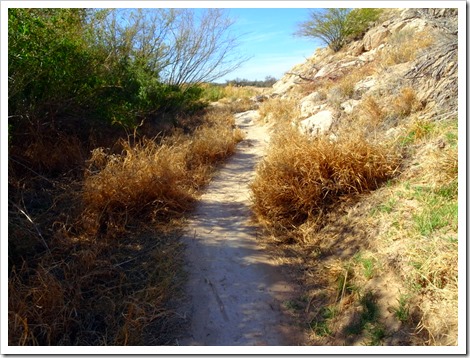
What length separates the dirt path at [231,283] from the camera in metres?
3.15

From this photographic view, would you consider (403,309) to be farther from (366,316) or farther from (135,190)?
(135,190)

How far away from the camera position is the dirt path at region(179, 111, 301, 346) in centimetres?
→ 315

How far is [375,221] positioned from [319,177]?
0.84m

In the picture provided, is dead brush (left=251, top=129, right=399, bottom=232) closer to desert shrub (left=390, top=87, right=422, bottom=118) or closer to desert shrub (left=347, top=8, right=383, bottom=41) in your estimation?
desert shrub (left=390, top=87, right=422, bottom=118)

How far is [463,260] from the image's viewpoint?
2.75m

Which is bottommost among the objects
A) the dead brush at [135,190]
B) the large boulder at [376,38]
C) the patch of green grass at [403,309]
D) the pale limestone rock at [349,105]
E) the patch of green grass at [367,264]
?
the patch of green grass at [403,309]

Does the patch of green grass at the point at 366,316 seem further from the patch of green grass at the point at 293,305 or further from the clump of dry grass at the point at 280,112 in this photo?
the clump of dry grass at the point at 280,112

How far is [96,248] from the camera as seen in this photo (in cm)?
377

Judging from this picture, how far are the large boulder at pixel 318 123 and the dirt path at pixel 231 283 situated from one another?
189cm

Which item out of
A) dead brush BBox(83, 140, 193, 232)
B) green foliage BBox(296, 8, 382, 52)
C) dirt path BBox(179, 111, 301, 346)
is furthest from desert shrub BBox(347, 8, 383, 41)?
dead brush BBox(83, 140, 193, 232)

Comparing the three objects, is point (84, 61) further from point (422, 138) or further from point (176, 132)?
point (422, 138)

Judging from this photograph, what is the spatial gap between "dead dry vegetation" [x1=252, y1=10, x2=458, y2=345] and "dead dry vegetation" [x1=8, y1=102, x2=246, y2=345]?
1.16 meters

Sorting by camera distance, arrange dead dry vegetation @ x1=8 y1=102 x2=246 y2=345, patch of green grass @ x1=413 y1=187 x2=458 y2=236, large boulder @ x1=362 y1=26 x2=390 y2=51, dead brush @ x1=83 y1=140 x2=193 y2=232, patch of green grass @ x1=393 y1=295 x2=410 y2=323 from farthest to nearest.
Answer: large boulder @ x1=362 y1=26 x2=390 y2=51, dead brush @ x1=83 y1=140 x2=193 y2=232, patch of green grass @ x1=413 y1=187 x2=458 y2=236, dead dry vegetation @ x1=8 y1=102 x2=246 y2=345, patch of green grass @ x1=393 y1=295 x2=410 y2=323

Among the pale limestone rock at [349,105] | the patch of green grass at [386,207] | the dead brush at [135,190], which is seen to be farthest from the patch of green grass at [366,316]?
the pale limestone rock at [349,105]
